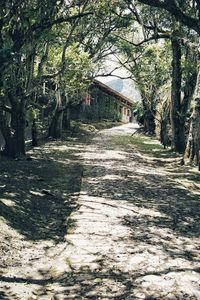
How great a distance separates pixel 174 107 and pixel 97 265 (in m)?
21.2

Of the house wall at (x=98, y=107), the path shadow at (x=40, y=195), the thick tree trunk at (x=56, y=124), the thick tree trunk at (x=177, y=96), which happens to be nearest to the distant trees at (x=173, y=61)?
the thick tree trunk at (x=177, y=96)

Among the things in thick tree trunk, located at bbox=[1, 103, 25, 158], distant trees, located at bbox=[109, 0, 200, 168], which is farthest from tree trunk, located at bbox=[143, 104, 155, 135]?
thick tree trunk, located at bbox=[1, 103, 25, 158]

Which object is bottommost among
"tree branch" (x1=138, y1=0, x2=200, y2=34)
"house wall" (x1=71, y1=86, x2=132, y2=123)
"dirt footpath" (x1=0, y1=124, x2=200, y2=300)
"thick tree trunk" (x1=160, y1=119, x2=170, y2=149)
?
"dirt footpath" (x1=0, y1=124, x2=200, y2=300)

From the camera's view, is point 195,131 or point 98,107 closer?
point 195,131

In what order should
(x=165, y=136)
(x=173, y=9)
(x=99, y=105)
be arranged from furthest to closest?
(x=99, y=105) < (x=165, y=136) < (x=173, y=9)

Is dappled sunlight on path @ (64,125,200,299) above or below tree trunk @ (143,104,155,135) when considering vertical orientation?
below

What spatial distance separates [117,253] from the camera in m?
9.48

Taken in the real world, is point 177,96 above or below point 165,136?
above

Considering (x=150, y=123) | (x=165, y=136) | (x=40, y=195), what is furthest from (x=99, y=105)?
(x=40, y=195)

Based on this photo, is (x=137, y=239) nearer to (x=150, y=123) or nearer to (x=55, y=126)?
(x=55, y=126)

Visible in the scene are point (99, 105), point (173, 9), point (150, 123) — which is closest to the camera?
point (173, 9)

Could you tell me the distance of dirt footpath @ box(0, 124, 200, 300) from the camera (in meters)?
7.69

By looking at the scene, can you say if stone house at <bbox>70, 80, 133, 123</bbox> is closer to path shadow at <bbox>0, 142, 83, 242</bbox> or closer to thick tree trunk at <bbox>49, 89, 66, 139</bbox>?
thick tree trunk at <bbox>49, 89, 66, 139</bbox>

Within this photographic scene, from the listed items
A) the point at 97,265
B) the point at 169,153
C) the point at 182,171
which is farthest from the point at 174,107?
the point at 97,265
